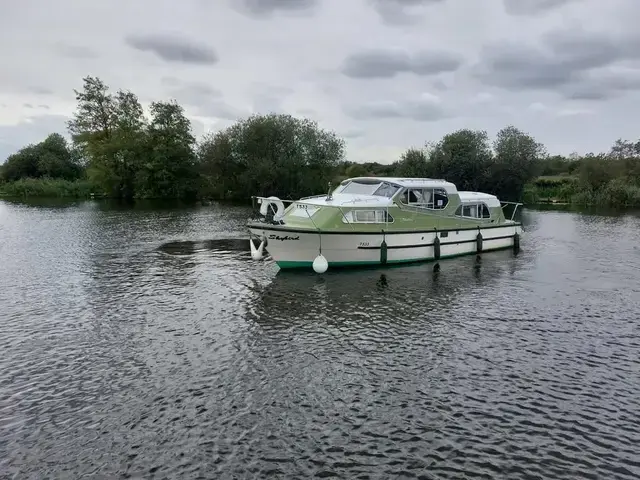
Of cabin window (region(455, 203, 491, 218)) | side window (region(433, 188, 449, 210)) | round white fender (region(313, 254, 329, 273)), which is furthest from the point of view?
cabin window (region(455, 203, 491, 218))

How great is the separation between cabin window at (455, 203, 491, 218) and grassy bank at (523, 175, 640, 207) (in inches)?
2079

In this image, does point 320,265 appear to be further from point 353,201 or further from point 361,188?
point 361,188

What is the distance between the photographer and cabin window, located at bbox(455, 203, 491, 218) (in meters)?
29.7

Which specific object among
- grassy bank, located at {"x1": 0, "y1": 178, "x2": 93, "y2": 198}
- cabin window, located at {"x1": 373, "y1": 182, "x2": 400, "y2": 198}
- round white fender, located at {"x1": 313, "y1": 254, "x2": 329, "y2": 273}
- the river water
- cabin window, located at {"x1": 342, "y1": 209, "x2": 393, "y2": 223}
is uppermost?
grassy bank, located at {"x1": 0, "y1": 178, "x2": 93, "y2": 198}

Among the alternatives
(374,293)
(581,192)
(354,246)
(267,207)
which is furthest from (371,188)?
(581,192)

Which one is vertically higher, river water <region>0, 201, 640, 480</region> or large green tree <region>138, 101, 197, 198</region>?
large green tree <region>138, 101, 197, 198</region>

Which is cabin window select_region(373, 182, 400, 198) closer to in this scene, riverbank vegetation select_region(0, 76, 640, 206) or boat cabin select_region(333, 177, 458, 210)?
boat cabin select_region(333, 177, 458, 210)

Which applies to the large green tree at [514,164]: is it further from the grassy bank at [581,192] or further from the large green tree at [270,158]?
the large green tree at [270,158]

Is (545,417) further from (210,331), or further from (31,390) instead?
(31,390)

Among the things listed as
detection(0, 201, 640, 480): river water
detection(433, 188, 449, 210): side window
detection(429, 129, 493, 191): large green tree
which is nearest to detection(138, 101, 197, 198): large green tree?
detection(429, 129, 493, 191): large green tree

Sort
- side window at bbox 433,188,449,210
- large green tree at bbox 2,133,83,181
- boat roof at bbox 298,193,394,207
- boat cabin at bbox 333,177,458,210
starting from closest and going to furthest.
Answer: boat roof at bbox 298,193,394,207
boat cabin at bbox 333,177,458,210
side window at bbox 433,188,449,210
large green tree at bbox 2,133,83,181

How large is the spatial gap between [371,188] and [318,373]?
16.7 metres

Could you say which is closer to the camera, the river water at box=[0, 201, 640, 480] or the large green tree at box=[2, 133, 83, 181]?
the river water at box=[0, 201, 640, 480]

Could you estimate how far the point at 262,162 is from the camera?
3051 inches
